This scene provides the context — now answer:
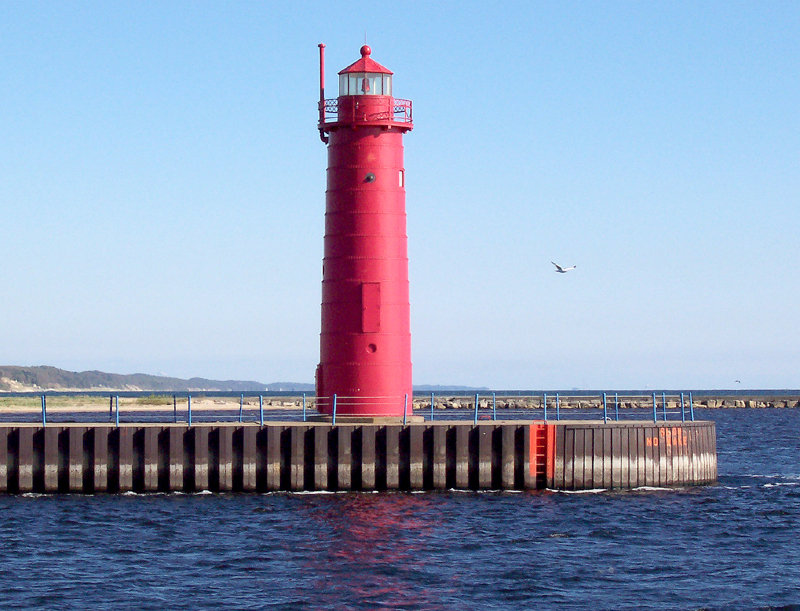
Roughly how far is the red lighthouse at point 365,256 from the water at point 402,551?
405cm

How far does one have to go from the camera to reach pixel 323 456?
36656mm

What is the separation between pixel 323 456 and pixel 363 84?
11679mm

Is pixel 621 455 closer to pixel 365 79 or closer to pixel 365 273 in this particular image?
pixel 365 273

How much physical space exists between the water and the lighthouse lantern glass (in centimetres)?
1257

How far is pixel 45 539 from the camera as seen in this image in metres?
29.8

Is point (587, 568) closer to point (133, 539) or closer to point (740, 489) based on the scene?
point (133, 539)

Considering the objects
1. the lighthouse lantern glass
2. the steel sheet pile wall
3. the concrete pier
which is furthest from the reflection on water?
the lighthouse lantern glass

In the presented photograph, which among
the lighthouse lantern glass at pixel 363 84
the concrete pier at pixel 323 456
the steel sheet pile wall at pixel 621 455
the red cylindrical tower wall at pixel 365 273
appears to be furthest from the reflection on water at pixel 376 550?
the lighthouse lantern glass at pixel 363 84

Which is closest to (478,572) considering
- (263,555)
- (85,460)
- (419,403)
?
(263,555)

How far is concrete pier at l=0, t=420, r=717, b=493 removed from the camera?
3609cm

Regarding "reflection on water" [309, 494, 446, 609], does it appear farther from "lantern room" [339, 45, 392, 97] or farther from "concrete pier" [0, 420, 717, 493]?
"lantern room" [339, 45, 392, 97]

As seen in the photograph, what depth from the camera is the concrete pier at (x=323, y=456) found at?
3609 centimetres

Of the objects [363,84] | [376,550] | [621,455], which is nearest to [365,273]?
[363,84]

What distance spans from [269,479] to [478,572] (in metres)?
11.1
